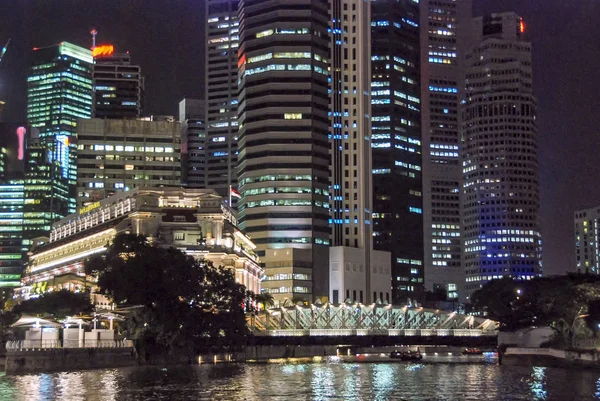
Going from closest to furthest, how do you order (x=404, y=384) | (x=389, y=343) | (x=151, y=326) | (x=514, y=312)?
(x=404, y=384)
(x=151, y=326)
(x=514, y=312)
(x=389, y=343)

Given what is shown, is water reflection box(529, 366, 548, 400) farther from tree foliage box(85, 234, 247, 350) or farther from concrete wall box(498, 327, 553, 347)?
tree foliage box(85, 234, 247, 350)

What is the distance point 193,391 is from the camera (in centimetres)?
8981

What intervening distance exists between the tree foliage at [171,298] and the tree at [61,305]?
10996mm

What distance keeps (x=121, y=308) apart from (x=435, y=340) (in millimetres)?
83407

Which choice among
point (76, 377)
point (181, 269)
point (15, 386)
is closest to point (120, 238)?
point (181, 269)

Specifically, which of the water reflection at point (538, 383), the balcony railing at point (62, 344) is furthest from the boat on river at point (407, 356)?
the balcony railing at point (62, 344)

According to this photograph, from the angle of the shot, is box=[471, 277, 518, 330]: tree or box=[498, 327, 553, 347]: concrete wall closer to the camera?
box=[498, 327, 553, 347]: concrete wall

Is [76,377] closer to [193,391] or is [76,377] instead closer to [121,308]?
[193,391]

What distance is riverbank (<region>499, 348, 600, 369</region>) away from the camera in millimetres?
124681

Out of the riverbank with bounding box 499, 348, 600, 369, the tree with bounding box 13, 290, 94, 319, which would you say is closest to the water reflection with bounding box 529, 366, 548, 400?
the riverbank with bounding box 499, 348, 600, 369

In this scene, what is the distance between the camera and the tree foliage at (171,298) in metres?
135

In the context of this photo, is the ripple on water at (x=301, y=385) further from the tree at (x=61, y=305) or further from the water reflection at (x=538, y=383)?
the tree at (x=61, y=305)

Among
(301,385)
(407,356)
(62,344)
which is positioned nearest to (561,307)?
(407,356)

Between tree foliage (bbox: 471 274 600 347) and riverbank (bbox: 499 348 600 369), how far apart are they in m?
3.86
